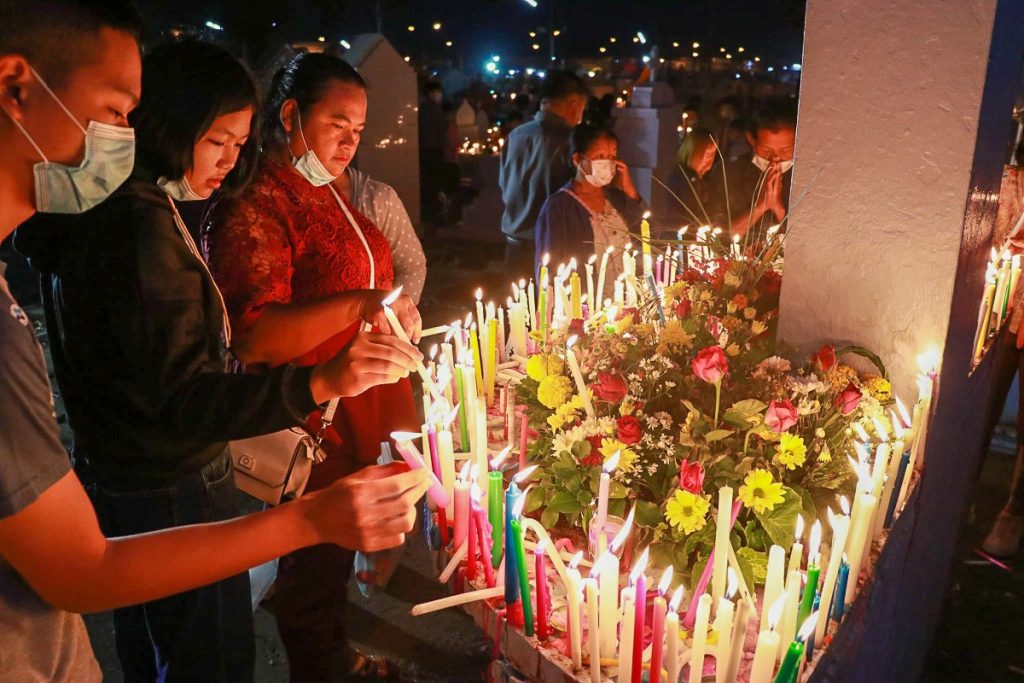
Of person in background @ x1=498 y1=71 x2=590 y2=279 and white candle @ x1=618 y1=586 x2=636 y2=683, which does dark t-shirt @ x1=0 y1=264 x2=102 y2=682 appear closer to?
white candle @ x1=618 y1=586 x2=636 y2=683

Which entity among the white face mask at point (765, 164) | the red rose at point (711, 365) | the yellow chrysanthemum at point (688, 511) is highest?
the white face mask at point (765, 164)

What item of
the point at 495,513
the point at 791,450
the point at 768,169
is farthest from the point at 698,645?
the point at 768,169

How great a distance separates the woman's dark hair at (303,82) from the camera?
101 inches

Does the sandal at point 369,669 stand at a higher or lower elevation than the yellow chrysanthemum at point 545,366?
lower

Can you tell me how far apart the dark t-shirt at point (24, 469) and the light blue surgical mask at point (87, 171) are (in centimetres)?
15

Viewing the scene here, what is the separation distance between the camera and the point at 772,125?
4562mm

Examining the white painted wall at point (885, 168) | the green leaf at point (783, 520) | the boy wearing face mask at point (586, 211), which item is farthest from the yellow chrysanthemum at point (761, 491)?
the boy wearing face mask at point (586, 211)

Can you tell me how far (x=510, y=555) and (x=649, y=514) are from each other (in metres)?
0.43

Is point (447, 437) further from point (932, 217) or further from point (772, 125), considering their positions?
point (772, 125)

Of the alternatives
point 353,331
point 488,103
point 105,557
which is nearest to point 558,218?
point 353,331

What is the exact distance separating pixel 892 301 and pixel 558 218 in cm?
239

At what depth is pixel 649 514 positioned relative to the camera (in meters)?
1.86

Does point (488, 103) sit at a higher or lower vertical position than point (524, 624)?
higher

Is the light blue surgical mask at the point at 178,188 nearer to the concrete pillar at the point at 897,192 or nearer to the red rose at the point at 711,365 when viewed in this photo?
the red rose at the point at 711,365
